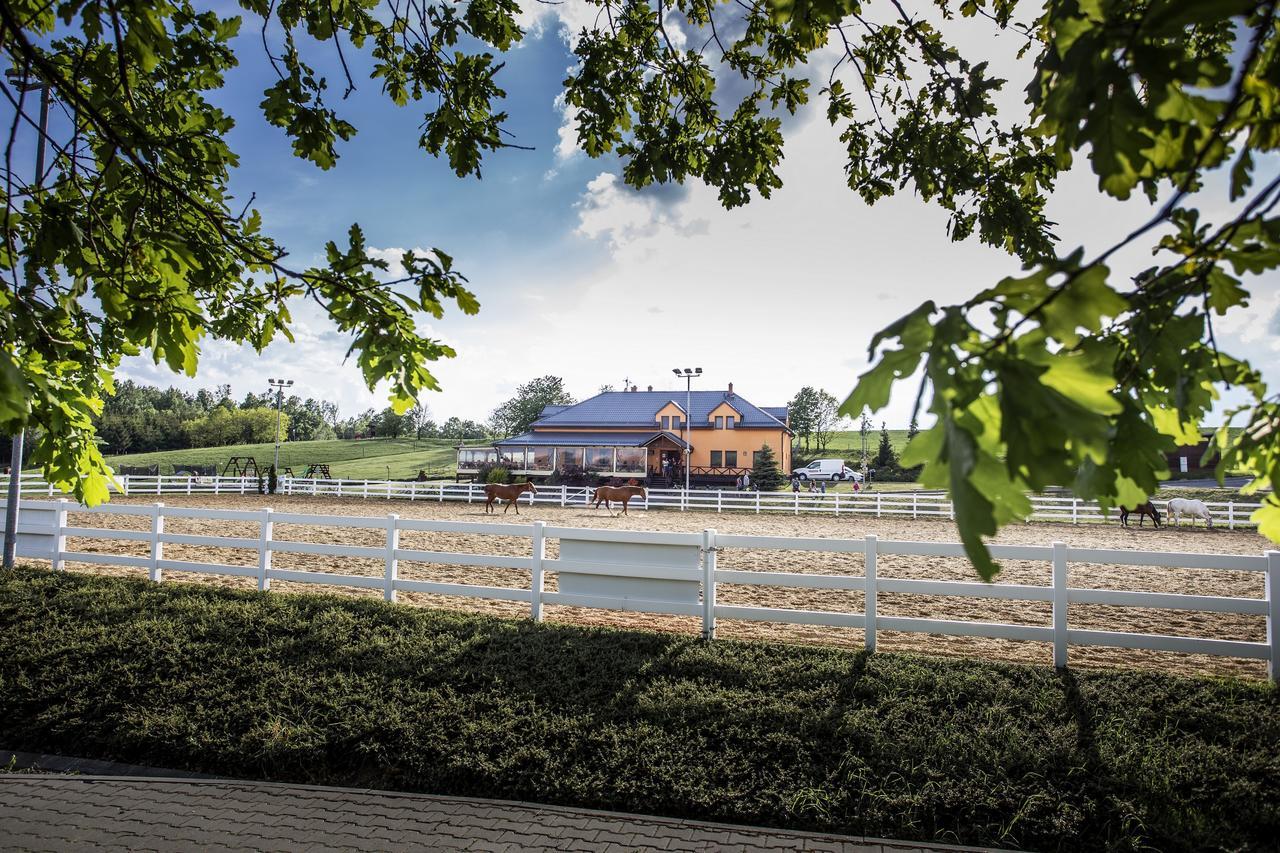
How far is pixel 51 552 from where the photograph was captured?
9891mm

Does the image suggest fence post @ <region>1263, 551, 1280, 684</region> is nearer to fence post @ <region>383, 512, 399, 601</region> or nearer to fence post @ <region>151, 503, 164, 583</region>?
fence post @ <region>383, 512, 399, 601</region>

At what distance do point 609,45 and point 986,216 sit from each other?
277 centimetres

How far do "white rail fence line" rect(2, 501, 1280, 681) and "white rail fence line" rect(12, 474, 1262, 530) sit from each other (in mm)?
16507

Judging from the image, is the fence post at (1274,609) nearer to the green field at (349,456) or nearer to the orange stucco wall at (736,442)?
the orange stucco wall at (736,442)

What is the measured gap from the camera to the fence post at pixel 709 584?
6926 mm

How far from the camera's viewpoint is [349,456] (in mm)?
74625

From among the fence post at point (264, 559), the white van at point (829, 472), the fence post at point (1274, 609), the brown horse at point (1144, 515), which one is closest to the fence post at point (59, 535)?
the fence post at point (264, 559)

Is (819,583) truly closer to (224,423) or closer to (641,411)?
(641,411)

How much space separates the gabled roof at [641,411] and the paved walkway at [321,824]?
41.1m

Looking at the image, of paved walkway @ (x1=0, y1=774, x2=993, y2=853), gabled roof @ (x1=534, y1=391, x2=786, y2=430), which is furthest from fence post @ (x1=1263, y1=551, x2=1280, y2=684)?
gabled roof @ (x1=534, y1=391, x2=786, y2=430)

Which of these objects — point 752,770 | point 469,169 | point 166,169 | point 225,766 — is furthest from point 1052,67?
point 225,766

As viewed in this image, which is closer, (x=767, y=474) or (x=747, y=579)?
(x=747, y=579)

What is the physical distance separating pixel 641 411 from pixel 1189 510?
31.6 meters

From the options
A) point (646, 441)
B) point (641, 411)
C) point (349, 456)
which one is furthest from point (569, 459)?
point (349, 456)
